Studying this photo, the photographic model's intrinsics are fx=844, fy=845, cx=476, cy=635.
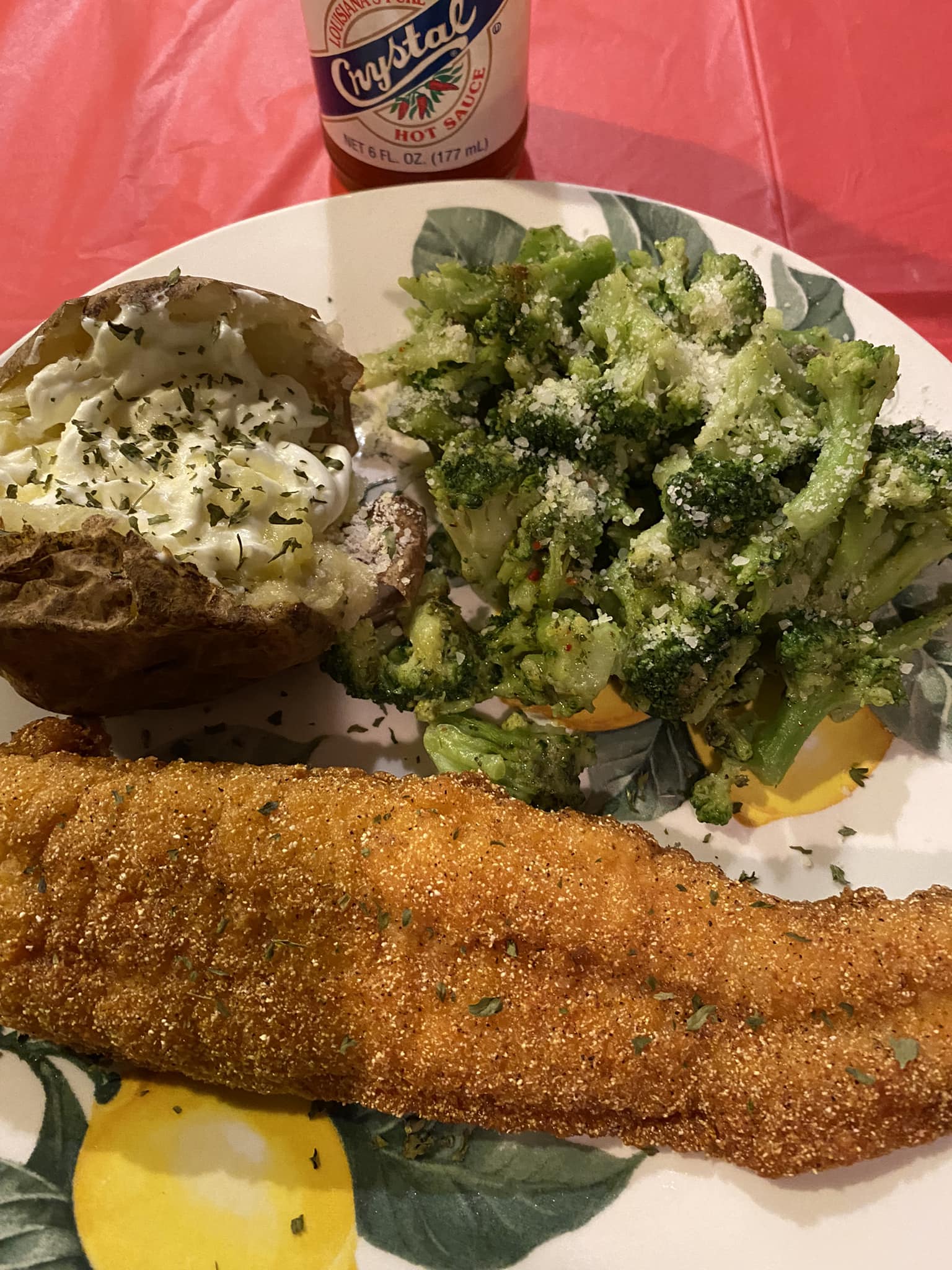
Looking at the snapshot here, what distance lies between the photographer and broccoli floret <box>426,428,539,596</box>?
1.94 meters

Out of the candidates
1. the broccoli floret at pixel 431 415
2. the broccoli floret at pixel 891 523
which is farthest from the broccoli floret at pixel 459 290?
the broccoli floret at pixel 891 523

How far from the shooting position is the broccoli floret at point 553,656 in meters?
1.88

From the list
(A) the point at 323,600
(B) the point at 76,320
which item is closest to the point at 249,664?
(A) the point at 323,600

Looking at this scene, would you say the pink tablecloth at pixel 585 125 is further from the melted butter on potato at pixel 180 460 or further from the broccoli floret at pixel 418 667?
the broccoli floret at pixel 418 667

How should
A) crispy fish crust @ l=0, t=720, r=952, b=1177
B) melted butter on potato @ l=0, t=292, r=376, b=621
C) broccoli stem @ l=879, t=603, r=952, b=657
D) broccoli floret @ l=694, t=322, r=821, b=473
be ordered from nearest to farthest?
1. crispy fish crust @ l=0, t=720, r=952, b=1177
2. melted butter on potato @ l=0, t=292, r=376, b=621
3. broccoli floret @ l=694, t=322, r=821, b=473
4. broccoli stem @ l=879, t=603, r=952, b=657

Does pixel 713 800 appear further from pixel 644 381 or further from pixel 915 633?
pixel 644 381

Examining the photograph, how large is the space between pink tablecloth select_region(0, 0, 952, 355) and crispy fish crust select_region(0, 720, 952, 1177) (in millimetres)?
2057

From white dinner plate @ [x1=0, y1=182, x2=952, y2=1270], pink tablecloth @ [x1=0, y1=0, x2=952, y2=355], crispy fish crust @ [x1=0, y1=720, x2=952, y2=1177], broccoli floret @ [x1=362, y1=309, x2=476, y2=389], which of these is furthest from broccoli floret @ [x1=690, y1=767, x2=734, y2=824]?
pink tablecloth @ [x1=0, y1=0, x2=952, y2=355]

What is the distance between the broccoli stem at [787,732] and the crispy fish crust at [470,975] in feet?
1.15

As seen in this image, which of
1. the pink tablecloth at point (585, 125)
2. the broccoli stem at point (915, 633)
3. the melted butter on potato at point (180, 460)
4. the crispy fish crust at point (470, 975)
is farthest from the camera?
the pink tablecloth at point (585, 125)

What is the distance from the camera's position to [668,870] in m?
1.72

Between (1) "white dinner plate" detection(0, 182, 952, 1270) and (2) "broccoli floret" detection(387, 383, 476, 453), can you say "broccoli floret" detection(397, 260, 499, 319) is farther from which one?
(1) "white dinner plate" detection(0, 182, 952, 1270)

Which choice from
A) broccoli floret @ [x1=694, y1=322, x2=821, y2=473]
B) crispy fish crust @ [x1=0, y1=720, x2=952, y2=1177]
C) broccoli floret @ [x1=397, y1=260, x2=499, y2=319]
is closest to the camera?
crispy fish crust @ [x1=0, y1=720, x2=952, y2=1177]

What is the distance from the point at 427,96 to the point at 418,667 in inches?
58.5
